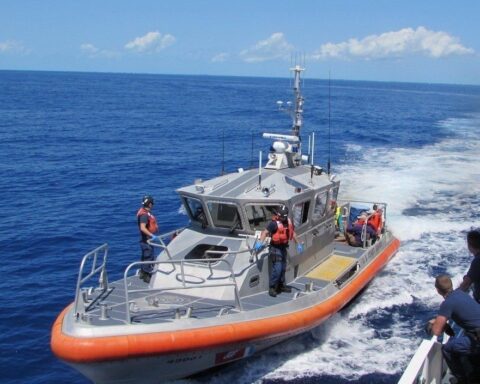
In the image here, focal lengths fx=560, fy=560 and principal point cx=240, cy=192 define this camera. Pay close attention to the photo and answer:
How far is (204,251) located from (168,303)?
1.61 metres

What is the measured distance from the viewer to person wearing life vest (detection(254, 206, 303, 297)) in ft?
32.5

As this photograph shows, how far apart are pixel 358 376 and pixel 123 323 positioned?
4276 millimetres

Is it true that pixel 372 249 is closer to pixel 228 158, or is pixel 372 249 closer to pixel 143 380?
pixel 143 380

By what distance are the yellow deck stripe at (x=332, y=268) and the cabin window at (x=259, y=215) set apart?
188 cm

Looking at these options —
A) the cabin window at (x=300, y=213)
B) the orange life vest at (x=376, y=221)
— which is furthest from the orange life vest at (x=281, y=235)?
the orange life vest at (x=376, y=221)

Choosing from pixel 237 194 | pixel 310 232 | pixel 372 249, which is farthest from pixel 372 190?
pixel 237 194

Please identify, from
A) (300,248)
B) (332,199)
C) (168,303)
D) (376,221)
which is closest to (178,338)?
(168,303)

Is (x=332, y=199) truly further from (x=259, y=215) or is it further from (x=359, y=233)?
(x=259, y=215)

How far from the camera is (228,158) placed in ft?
100

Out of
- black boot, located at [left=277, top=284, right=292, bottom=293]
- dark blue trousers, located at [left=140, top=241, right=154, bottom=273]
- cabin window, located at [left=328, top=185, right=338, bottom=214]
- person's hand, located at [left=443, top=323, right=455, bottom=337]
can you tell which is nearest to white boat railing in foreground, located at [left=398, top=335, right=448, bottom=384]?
A: person's hand, located at [left=443, top=323, right=455, bottom=337]

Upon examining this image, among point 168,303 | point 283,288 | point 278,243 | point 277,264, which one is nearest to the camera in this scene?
point 168,303

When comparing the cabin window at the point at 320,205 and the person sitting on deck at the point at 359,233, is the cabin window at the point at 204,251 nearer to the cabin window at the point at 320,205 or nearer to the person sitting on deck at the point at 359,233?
the cabin window at the point at 320,205

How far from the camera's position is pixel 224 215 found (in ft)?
35.6

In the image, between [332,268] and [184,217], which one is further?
[184,217]
